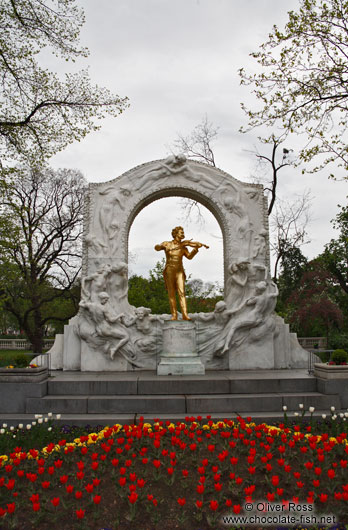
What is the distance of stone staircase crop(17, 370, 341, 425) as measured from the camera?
22.1 ft

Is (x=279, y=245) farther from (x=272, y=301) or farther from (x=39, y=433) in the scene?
(x=39, y=433)

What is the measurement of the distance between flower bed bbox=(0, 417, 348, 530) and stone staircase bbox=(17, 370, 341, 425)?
1905 millimetres

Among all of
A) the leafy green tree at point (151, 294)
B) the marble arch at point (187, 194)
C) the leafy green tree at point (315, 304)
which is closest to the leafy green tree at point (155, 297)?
→ the leafy green tree at point (151, 294)

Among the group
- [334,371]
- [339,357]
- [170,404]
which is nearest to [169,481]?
[170,404]

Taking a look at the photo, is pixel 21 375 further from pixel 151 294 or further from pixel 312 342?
pixel 312 342

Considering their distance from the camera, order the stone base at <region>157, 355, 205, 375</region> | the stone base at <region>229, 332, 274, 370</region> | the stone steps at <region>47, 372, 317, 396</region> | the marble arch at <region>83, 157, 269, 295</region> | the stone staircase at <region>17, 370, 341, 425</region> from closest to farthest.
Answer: the stone staircase at <region>17, 370, 341, 425</region>
the stone steps at <region>47, 372, 317, 396</region>
the stone base at <region>157, 355, 205, 375</region>
the stone base at <region>229, 332, 274, 370</region>
the marble arch at <region>83, 157, 269, 295</region>

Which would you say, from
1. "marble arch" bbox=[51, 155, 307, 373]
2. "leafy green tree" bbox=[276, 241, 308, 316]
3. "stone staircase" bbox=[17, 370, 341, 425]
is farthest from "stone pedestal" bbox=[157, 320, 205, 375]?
"leafy green tree" bbox=[276, 241, 308, 316]

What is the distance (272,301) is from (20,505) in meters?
7.09

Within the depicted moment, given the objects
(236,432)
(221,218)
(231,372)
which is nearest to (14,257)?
(221,218)

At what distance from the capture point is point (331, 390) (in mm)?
7125

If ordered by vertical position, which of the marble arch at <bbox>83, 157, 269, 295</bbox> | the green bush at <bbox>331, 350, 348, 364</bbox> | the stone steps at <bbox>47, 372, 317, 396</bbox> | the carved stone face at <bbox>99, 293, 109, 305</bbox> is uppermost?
the marble arch at <bbox>83, 157, 269, 295</bbox>

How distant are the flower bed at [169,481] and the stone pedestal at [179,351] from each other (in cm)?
367

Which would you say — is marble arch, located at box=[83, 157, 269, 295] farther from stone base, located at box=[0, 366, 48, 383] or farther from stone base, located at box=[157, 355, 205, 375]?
stone base, located at box=[0, 366, 48, 383]

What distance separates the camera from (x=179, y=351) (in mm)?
8859
